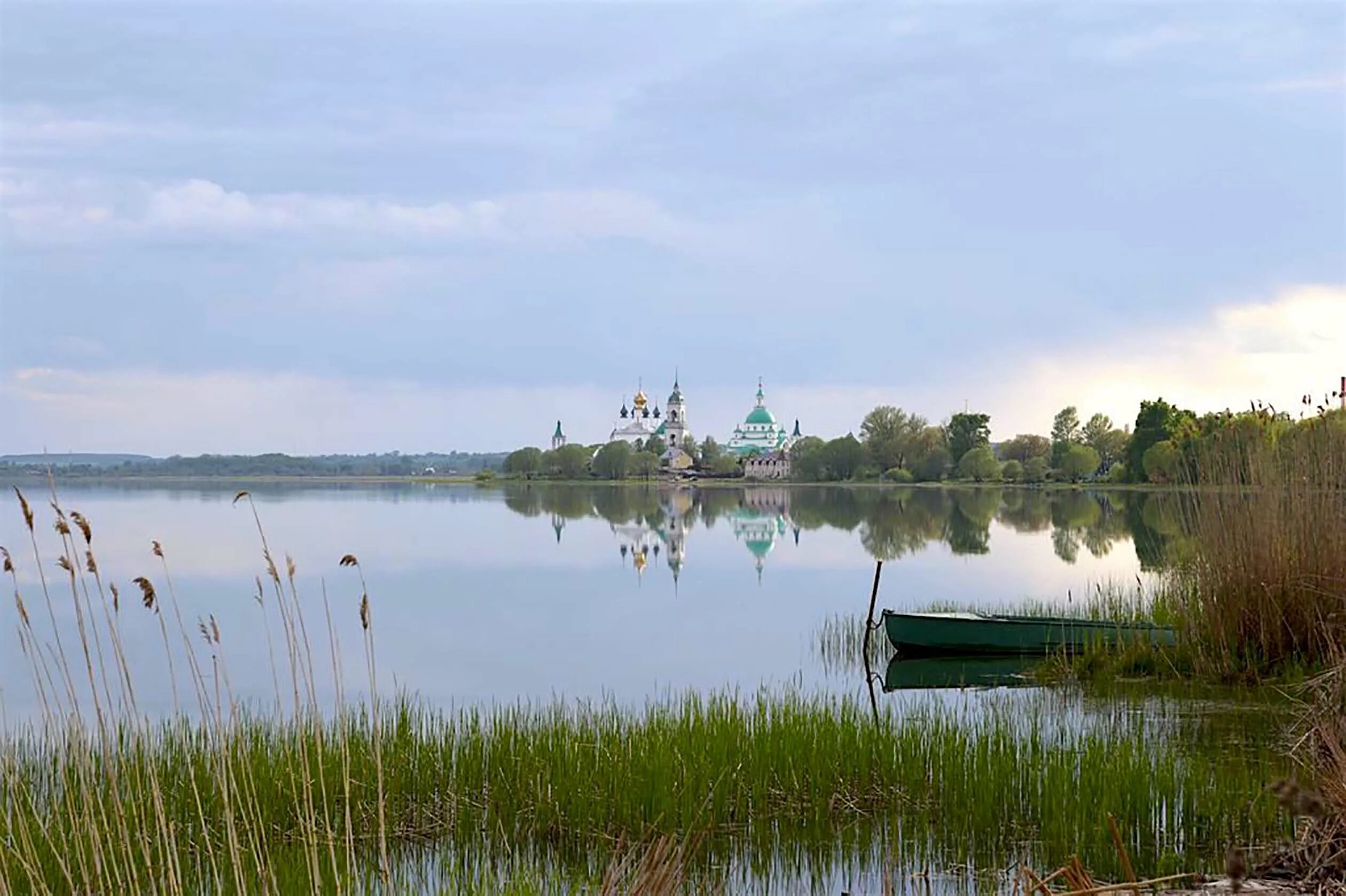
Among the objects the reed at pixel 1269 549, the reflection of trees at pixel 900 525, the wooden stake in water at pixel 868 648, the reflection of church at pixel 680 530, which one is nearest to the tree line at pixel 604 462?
the reflection of church at pixel 680 530

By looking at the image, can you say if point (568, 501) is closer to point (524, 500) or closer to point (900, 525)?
point (524, 500)

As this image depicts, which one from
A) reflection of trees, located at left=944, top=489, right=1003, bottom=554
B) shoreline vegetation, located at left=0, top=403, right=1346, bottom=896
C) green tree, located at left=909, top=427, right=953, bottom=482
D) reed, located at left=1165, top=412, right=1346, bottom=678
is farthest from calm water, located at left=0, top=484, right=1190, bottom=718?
green tree, located at left=909, top=427, right=953, bottom=482

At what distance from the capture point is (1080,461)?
96562 mm

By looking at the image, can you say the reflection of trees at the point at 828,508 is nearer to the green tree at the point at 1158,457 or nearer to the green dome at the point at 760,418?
the green tree at the point at 1158,457

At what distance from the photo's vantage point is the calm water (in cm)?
1803

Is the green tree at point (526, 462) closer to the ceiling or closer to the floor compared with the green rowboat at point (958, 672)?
closer to the ceiling

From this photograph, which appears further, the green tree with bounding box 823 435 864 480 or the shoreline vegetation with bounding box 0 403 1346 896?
the green tree with bounding box 823 435 864 480

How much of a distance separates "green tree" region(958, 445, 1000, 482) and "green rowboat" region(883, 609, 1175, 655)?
85.9 meters

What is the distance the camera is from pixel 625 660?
63.9ft

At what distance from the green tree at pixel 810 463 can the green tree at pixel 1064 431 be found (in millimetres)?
21285

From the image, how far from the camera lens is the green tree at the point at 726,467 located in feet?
449

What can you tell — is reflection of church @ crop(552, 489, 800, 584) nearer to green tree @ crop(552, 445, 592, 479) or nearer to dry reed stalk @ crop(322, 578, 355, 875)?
dry reed stalk @ crop(322, 578, 355, 875)

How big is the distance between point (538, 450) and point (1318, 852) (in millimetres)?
135947

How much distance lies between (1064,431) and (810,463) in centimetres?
2415
